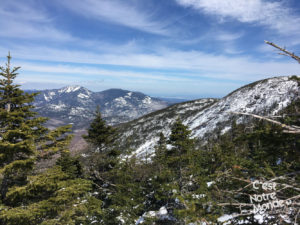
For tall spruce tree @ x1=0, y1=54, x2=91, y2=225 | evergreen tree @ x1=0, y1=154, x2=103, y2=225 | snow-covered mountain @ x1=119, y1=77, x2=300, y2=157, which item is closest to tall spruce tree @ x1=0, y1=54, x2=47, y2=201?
tall spruce tree @ x1=0, y1=54, x2=91, y2=225

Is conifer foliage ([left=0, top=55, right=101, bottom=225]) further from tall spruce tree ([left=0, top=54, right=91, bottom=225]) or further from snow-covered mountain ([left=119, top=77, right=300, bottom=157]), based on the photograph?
snow-covered mountain ([left=119, top=77, right=300, bottom=157])

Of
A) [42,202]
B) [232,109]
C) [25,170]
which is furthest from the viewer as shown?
[232,109]

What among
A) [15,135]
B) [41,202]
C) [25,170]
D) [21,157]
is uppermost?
[15,135]

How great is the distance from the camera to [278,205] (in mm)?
2477

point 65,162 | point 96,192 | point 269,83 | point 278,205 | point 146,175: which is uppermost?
point 269,83

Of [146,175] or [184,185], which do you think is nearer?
[184,185]

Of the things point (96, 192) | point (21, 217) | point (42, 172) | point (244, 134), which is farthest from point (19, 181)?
point (96, 192)

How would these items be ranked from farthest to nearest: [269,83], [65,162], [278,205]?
[269,83]
[65,162]
[278,205]

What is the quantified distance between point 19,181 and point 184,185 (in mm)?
16849

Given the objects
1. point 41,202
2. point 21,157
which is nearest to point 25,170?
point 21,157

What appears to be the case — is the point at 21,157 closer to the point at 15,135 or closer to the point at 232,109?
the point at 15,135

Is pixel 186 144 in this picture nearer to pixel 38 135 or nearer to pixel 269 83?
pixel 38 135

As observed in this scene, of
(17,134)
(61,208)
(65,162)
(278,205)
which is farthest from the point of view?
(65,162)

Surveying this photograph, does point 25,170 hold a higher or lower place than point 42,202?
higher
